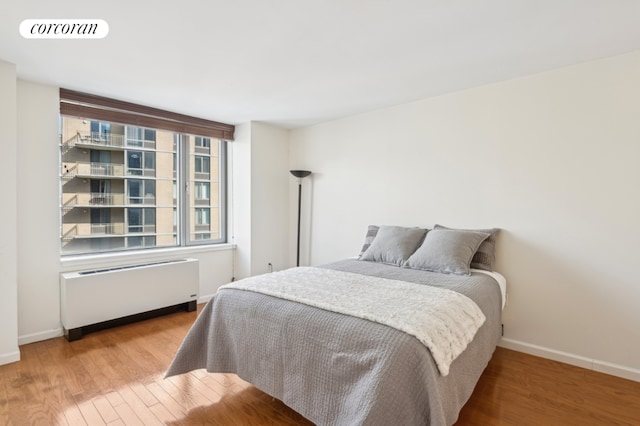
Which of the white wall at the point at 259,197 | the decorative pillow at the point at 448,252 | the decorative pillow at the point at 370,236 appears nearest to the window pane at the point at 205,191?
the white wall at the point at 259,197

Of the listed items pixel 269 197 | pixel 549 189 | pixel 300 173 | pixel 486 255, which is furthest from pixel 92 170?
pixel 549 189

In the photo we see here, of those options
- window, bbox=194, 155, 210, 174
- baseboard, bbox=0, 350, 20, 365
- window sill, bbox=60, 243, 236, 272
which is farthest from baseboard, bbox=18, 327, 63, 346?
window, bbox=194, 155, 210, 174

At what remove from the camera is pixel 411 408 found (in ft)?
4.32

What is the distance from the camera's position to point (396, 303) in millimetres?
1741

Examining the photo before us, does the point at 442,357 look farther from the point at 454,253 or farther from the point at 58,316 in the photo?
the point at 58,316

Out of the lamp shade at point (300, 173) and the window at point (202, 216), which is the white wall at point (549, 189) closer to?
the lamp shade at point (300, 173)

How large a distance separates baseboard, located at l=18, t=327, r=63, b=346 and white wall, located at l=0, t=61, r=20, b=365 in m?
0.33

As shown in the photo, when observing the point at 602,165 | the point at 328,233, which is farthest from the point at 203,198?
the point at 602,165

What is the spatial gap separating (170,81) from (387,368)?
2.70m

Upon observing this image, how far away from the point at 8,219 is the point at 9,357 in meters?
1.03

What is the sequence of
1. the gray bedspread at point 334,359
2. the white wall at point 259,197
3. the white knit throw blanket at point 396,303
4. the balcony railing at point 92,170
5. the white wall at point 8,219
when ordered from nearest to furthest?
the gray bedspread at point 334,359 → the white knit throw blanket at point 396,303 → the white wall at point 8,219 → the balcony railing at point 92,170 → the white wall at point 259,197

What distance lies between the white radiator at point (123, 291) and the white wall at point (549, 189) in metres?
2.34

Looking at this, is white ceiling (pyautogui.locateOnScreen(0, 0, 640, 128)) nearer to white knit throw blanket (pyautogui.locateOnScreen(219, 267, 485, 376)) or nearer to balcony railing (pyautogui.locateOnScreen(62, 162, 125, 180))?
balcony railing (pyautogui.locateOnScreen(62, 162, 125, 180))

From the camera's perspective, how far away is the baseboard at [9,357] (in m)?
2.39
